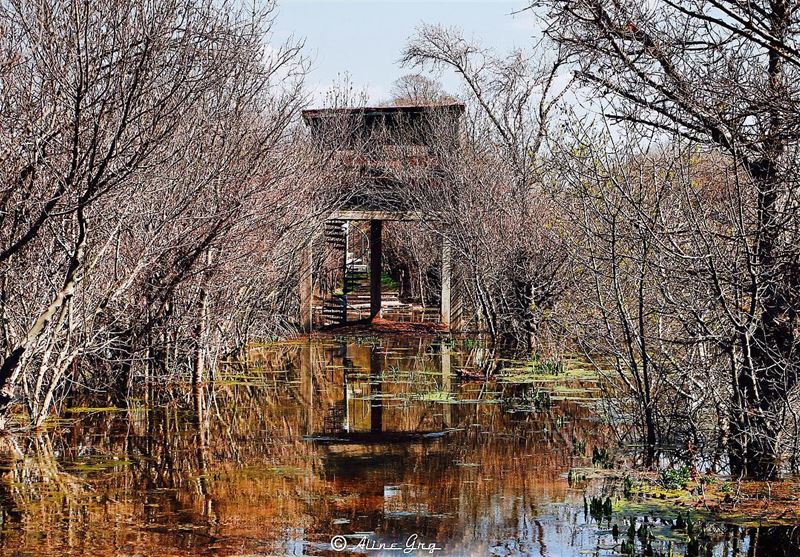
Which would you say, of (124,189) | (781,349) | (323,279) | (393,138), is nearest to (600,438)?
(781,349)

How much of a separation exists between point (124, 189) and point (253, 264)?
619 cm

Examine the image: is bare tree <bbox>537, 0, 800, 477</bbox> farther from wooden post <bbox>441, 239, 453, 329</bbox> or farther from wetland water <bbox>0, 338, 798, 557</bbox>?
wooden post <bbox>441, 239, 453, 329</bbox>

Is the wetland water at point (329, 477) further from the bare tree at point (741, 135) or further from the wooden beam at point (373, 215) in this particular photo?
the wooden beam at point (373, 215)

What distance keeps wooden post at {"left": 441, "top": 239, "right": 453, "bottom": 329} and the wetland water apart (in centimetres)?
1094

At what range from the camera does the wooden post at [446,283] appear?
28031mm

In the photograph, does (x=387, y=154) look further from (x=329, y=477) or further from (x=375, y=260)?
(x=329, y=477)

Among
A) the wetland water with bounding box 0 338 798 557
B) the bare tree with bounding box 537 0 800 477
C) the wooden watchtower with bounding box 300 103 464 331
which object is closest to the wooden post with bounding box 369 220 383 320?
the wooden watchtower with bounding box 300 103 464 331

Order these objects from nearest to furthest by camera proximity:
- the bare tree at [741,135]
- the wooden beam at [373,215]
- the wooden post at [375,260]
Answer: the bare tree at [741,135] < the wooden beam at [373,215] < the wooden post at [375,260]

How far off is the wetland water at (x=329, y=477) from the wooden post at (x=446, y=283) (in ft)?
35.9

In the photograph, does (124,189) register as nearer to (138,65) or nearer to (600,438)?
(138,65)

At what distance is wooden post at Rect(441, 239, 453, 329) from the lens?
28031 mm

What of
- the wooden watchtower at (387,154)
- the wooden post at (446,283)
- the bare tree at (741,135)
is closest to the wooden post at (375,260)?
the wooden watchtower at (387,154)

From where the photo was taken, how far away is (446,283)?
95.9ft

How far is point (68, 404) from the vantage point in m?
14.3
